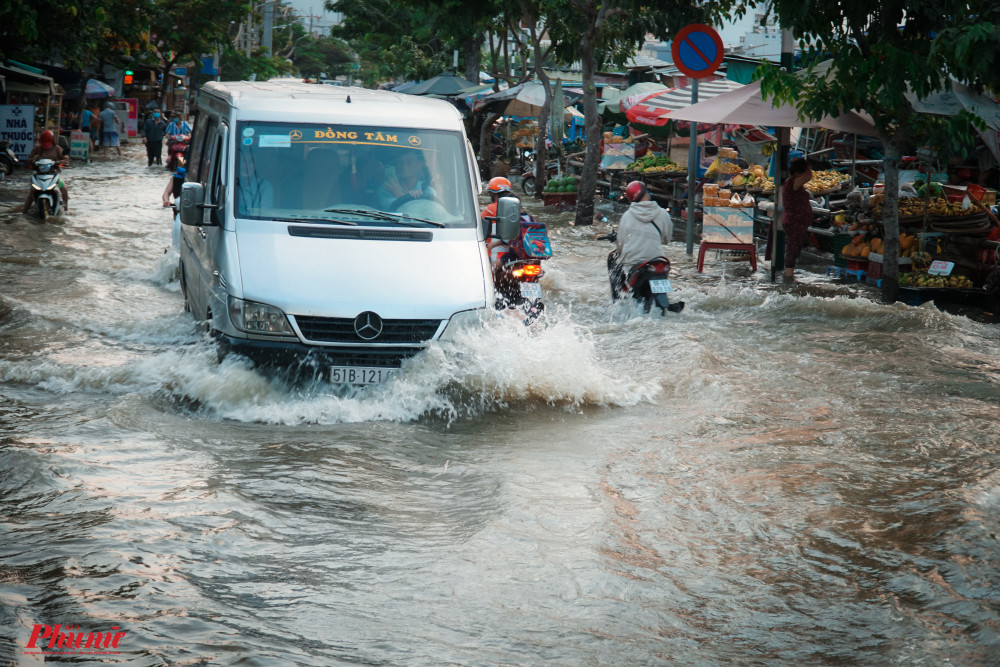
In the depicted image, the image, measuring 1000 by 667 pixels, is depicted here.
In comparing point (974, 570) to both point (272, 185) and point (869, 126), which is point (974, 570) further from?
point (869, 126)

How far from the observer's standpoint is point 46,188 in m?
17.7

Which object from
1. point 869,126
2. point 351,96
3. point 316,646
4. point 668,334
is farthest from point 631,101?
point 316,646

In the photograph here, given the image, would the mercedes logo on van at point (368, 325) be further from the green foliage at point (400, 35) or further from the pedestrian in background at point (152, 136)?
the green foliage at point (400, 35)

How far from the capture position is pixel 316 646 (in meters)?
3.88

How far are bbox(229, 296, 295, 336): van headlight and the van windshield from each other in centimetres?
88

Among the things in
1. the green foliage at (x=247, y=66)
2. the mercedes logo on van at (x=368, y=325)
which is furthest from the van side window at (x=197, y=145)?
the green foliage at (x=247, y=66)

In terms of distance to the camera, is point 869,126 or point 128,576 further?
point 869,126

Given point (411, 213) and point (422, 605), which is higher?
point (411, 213)

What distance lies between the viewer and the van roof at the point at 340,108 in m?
7.58

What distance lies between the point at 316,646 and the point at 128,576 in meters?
0.97

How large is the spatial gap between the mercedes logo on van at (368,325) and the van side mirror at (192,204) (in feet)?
4.89

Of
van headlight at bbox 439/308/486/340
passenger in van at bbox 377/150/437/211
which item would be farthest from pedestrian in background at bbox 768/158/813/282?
van headlight at bbox 439/308/486/340

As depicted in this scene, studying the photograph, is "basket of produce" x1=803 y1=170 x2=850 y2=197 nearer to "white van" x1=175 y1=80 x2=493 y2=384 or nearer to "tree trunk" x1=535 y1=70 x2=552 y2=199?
"tree trunk" x1=535 y1=70 x2=552 y2=199

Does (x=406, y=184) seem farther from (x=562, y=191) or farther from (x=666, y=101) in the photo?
(x=562, y=191)
